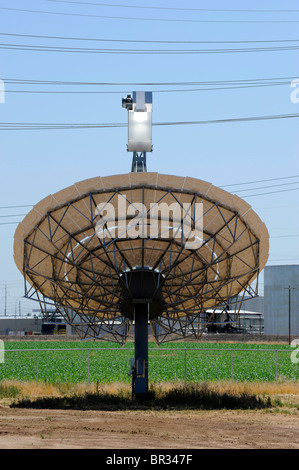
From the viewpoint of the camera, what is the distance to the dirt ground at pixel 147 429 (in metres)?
19.7

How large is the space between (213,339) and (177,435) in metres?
96.7

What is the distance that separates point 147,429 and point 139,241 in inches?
373

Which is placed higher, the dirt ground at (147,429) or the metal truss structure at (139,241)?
the metal truss structure at (139,241)

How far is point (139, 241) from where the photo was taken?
29.4 meters

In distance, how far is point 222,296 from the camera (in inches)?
1316

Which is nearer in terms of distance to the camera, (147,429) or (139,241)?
(147,429)

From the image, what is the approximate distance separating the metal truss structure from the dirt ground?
506cm

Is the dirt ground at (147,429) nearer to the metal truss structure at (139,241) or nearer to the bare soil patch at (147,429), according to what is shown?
the bare soil patch at (147,429)

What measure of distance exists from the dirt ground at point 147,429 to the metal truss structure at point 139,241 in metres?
5.06

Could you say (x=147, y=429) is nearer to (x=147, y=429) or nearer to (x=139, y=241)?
(x=147, y=429)

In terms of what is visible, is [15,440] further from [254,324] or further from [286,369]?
[254,324]

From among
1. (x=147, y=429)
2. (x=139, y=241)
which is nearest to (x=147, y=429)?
(x=147, y=429)

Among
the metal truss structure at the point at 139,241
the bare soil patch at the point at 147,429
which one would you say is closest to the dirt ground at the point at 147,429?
the bare soil patch at the point at 147,429
